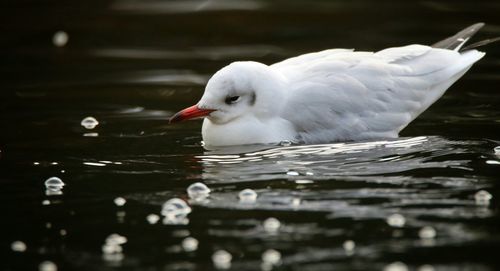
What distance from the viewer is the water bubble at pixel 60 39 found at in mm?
12391

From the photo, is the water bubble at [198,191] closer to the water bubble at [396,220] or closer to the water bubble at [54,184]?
the water bubble at [54,184]

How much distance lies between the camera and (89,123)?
8.93 m

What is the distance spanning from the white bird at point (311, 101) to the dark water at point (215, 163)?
0.54ft

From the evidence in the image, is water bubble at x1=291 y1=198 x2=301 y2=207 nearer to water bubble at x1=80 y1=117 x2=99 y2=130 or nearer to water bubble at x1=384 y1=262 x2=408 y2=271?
water bubble at x1=384 y1=262 x2=408 y2=271

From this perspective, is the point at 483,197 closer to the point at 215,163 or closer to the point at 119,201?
the point at 215,163

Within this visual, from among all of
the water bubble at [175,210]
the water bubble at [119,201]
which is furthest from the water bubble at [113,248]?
the water bubble at [119,201]

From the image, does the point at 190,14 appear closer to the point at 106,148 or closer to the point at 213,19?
the point at 213,19

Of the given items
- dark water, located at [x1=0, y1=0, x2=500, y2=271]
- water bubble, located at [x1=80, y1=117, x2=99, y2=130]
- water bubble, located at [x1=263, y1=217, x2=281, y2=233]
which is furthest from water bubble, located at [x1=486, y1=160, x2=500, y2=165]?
water bubble, located at [x1=80, y1=117, x2=99, y2=130]

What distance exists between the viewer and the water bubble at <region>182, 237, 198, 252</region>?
5543mm

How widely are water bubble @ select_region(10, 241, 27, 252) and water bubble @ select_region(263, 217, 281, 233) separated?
1.32 meters

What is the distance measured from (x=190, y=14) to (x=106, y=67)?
8.22 feet

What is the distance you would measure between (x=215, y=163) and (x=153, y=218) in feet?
4.72

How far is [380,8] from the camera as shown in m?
13.4

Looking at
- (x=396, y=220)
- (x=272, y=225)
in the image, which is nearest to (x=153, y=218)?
(x=272, y=225)
